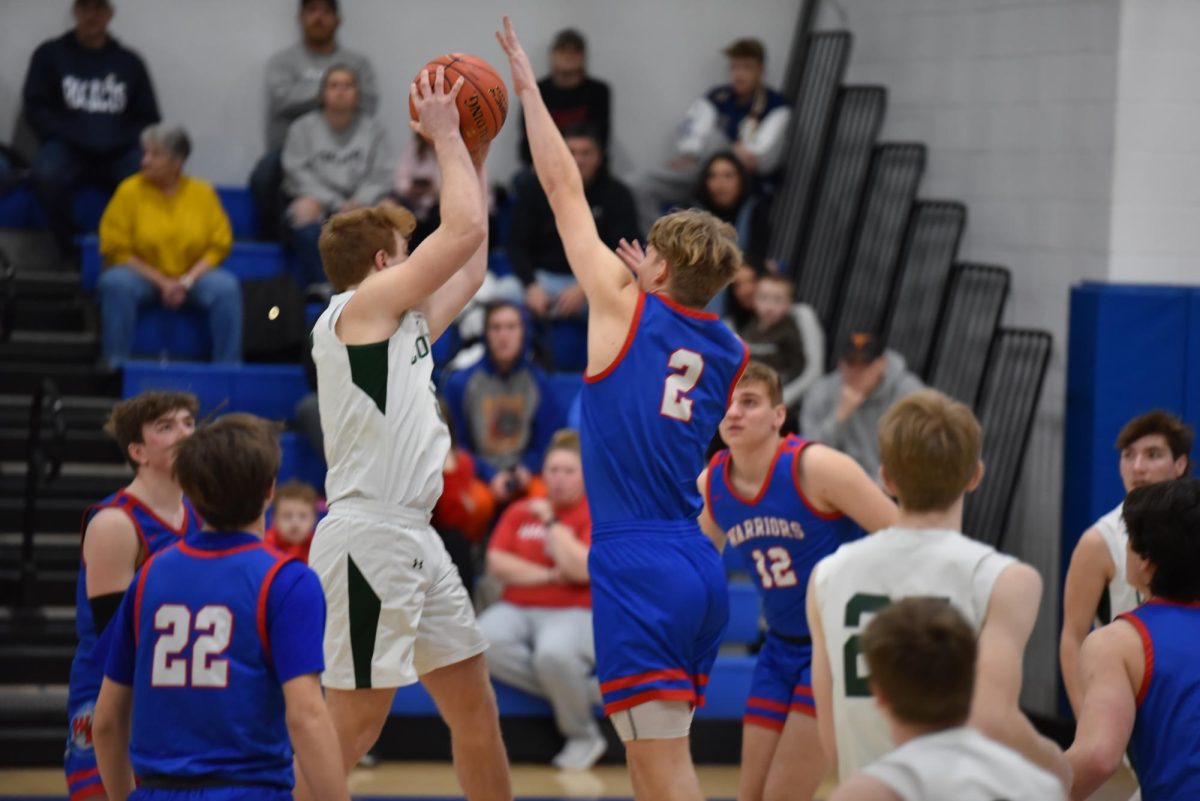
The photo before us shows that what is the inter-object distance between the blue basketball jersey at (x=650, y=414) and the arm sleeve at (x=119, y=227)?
5.34 m

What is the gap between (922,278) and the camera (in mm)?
9812

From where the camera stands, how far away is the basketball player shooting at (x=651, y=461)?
4309 mm

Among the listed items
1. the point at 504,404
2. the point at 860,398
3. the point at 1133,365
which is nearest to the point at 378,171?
the point at 504,404

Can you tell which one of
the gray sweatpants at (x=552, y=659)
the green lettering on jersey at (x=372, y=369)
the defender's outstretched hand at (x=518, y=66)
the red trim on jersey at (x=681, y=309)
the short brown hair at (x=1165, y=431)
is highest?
the defender's outstretched hand at (x=518, y=66)

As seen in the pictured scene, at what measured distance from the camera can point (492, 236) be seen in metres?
10.2

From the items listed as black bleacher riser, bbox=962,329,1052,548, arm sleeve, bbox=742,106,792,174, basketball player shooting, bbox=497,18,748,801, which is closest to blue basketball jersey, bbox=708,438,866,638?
basketball player shooting, bbox=497,18,748,801

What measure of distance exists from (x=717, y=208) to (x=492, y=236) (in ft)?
4.49

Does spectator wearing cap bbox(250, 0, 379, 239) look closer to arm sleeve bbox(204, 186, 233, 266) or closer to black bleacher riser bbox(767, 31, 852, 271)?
arm sleeve bbox(204, 186, 233, 266)

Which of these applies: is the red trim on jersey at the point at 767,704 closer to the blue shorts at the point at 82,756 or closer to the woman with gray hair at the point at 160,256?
the blue shorts at the point at 82,756

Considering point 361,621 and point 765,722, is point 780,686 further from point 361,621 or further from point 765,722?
point 361,621

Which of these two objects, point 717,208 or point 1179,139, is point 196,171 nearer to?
point 717,208

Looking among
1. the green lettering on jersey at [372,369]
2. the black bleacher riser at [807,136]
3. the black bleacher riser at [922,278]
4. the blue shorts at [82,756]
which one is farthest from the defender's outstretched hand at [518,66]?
the black bleacher riser at [807,136]

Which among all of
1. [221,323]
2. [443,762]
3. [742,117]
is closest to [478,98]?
[443,762]

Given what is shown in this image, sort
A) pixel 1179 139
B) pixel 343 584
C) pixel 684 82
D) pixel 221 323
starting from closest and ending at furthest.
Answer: pixel 343 584 → pixel 1179 139 → pixel 221 323 → pixel 684 82
